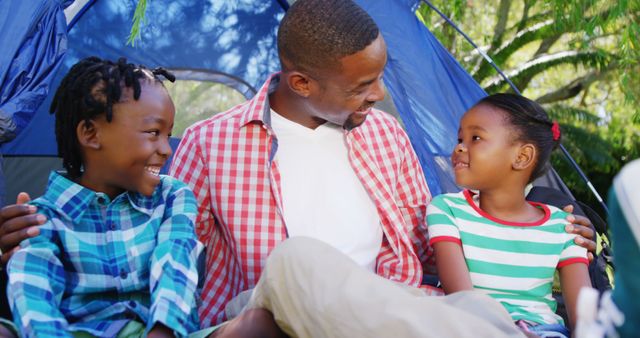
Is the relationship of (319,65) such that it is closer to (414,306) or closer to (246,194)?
(246,194)

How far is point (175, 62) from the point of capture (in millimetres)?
3588

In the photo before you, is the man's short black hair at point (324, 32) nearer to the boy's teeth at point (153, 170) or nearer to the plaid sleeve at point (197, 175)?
the plaid sleeve at point (197, 175)

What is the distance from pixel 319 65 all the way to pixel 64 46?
109cm

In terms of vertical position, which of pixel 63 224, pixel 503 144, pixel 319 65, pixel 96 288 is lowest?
pixel 96 288

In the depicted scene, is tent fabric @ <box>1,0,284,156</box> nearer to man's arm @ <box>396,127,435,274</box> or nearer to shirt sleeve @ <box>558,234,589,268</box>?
man's arm @ <box>396,127,435,274</box>

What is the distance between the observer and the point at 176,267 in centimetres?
185

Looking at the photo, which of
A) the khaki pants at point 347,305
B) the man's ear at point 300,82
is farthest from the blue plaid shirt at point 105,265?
the man's ear at point 300,82

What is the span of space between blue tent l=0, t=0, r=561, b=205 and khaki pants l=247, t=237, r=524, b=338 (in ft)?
5.61

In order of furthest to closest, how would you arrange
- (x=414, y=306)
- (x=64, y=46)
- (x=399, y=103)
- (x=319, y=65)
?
1. (x=399, y=103)
2. (x=64, y=46)
3. (x=319, y=65)
4. (x=414, y=306)

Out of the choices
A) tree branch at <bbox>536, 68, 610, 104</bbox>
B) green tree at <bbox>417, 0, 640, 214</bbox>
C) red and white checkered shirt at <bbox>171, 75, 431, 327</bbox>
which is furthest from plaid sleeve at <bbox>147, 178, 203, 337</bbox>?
tree branch at <bbox>536, 68, 610, 104</bbox>

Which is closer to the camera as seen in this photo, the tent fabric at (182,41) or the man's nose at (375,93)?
the man's nose at (375,93)

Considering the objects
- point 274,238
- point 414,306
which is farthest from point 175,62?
point 414,306

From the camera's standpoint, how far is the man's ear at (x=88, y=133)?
6.61ft

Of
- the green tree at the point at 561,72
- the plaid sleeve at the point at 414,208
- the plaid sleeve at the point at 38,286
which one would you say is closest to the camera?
the plaid sleeve at the point at 38,286
